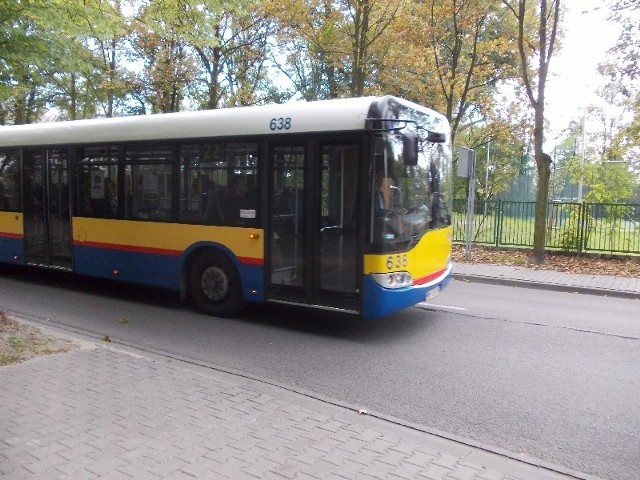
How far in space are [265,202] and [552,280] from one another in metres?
7.48

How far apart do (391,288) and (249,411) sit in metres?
2.77

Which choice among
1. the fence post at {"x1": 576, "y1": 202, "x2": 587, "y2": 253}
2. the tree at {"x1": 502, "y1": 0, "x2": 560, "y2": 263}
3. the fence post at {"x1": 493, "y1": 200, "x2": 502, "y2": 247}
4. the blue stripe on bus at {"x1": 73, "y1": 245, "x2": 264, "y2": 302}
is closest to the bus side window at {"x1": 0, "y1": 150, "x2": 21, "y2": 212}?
the blue stripe on bus at {"x1": 73, "y1": 245, "x2": 264, "y2": 302}

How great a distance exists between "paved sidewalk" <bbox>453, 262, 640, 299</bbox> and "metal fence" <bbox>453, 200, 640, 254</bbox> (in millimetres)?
2228

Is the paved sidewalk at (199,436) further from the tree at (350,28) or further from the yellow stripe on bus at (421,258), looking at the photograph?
the tree at (350,28)

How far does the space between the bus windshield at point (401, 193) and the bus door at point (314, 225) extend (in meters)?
0.30

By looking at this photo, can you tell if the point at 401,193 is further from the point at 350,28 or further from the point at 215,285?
the point at 350,28

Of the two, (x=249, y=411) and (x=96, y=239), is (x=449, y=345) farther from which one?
(x=96, y=239)

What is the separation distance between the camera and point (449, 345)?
22.8ft

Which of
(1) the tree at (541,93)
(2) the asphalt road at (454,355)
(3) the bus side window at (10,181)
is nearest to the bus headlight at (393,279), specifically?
(2) the asphalt road at (454,355)

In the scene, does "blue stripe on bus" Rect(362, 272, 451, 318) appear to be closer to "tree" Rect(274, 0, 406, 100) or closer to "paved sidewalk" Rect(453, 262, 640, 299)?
"paved sidewalk" Rect(453, 262, 640, 299)

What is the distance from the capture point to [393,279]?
6.79 metres

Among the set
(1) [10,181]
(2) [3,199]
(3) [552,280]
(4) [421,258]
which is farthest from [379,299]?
(2) [3,199]

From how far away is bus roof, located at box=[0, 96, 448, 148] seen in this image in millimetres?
6852

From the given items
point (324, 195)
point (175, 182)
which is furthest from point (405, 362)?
point (175, 182)
